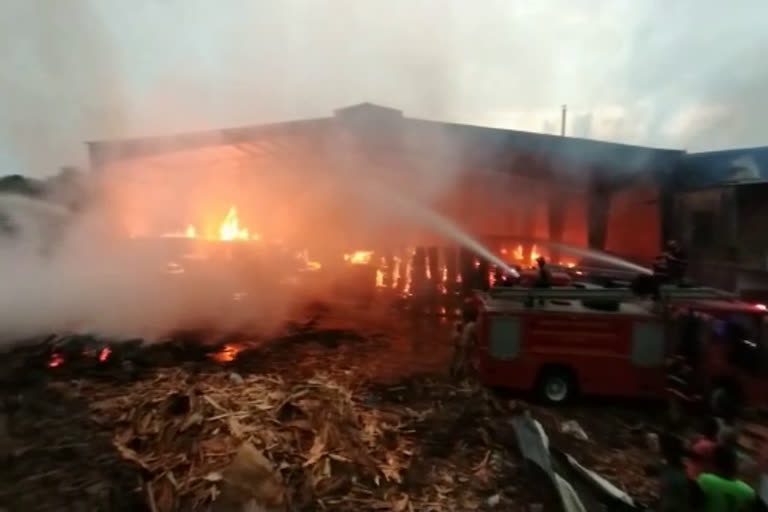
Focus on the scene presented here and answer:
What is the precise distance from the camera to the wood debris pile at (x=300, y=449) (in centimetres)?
418

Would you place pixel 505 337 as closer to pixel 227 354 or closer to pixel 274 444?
pixel 274 444

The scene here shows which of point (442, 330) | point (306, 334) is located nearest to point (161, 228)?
point (306, 334)

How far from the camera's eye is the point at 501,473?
5121mm

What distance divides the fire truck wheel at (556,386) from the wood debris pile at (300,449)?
148 cm

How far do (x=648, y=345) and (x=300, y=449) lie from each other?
4.57 m

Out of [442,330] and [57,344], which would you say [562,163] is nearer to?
[442,330]

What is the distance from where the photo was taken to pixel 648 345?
7230mm

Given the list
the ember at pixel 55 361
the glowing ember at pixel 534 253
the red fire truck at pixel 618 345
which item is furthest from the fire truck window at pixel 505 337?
the glowing ember at pixel 534 253

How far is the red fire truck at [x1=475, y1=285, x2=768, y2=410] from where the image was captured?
6984 millimetres

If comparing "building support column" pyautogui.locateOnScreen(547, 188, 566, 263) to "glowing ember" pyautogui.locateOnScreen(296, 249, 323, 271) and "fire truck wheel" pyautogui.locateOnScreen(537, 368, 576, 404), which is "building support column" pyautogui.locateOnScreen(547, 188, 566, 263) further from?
"fire truck wheel" pyautogui.locateOnScreen(537, 368, 576, 404)

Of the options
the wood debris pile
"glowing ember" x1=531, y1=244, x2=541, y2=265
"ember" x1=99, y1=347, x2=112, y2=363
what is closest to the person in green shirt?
the wood debris pile

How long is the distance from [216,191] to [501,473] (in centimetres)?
1344

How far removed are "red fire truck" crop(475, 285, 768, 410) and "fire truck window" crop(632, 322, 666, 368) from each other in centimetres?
1

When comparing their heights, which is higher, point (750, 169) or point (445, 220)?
point (750, 169)
